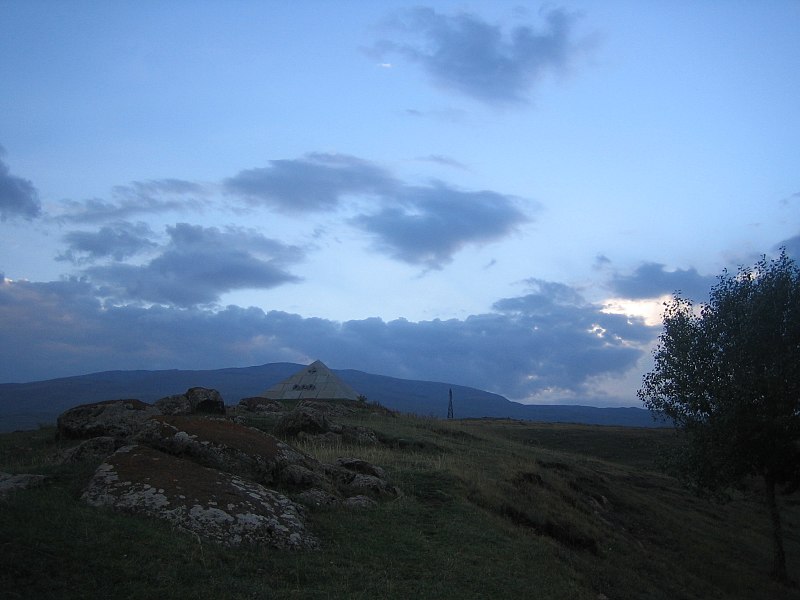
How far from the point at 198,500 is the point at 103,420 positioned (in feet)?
43.8

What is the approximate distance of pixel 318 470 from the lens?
51.0 ft

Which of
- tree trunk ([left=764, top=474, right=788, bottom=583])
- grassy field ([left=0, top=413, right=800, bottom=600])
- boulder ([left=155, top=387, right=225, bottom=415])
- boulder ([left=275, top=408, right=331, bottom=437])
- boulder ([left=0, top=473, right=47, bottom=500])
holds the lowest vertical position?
tree trunk ([left=764, top=474, right=788, bottom=583])

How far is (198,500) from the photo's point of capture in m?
11.0

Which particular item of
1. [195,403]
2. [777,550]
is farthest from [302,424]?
Result: [777,550]

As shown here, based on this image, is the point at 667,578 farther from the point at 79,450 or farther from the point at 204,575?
the point at 79,450

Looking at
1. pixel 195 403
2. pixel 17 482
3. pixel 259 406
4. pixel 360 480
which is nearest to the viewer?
pixel 17 482

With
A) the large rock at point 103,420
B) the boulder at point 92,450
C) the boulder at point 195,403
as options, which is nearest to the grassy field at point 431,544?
the boulder at point 92,450

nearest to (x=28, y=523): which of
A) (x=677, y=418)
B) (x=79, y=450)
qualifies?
(x=79, y=450)

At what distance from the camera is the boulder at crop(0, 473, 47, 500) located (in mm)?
10962

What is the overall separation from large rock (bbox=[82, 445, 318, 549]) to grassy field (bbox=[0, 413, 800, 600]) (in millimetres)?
367

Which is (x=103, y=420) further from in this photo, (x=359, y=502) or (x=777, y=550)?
(x=777, y=550)

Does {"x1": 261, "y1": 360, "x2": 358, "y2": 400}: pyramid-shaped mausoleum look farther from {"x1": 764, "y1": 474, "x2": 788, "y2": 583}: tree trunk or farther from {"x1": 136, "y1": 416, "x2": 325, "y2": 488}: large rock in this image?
{"x1": 136, "y1": 416, "x2": 325, "y2": 488}: large rock

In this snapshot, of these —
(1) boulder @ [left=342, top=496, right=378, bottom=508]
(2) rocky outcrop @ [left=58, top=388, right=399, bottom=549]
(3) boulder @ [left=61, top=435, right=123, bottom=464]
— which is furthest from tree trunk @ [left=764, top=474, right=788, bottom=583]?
(3) boulder @ [left=61, top=435, right=123, bottom=464]

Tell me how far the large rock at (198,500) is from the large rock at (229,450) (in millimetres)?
1168
